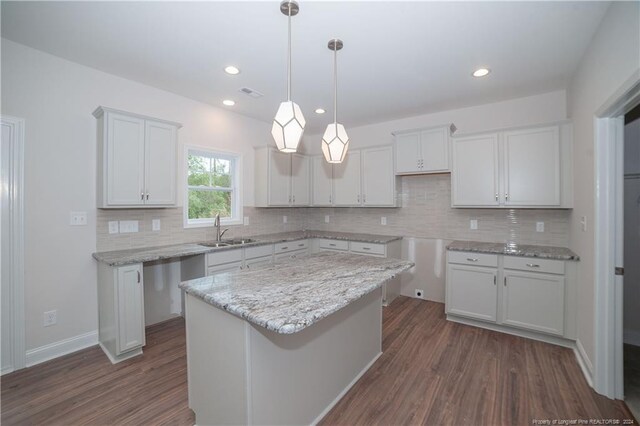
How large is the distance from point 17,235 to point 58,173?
622 millimetres

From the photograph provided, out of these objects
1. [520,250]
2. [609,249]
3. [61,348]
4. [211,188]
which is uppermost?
[211,188]

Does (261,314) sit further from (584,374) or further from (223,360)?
(584,374)

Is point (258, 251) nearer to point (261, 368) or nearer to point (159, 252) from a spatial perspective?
point (159, 252)

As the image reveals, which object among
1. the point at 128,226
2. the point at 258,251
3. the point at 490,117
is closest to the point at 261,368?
the point at 258,251

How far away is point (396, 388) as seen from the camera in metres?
2.11

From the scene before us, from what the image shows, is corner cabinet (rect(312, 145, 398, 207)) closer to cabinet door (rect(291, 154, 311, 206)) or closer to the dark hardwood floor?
cabinet door (rect(291, 154, 311, 206))

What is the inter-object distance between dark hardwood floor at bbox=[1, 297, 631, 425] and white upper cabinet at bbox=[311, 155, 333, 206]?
257cm

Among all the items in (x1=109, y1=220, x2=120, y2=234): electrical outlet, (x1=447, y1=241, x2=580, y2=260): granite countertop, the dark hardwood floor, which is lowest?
the dark hardwood floor

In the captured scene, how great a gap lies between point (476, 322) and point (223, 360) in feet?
9.78

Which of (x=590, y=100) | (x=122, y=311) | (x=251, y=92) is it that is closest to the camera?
(x=590, y=100)

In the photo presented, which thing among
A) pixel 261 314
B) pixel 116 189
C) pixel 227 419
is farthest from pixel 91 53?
pixel 227 419

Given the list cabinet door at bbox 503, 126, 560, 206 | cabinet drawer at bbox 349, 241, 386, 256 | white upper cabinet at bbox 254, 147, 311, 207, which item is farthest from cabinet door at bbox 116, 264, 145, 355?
cabinet door at bbox 503, 126, 560, 206

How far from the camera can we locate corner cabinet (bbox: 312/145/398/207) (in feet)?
13.6

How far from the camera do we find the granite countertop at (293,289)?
1.23 meters
